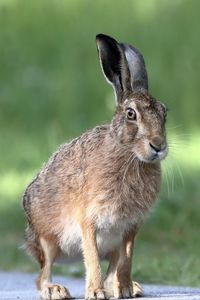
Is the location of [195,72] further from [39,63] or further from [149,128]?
[149,128]

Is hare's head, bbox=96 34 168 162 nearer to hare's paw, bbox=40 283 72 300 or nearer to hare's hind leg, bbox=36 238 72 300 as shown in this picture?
hare's hind leg, bbox=36 238 72 300

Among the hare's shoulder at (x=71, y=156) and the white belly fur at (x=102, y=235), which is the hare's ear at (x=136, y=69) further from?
the white belly fur at (x=102, y=235)

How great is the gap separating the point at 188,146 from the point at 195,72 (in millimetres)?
3182

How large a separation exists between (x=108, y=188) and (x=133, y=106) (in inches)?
19.7

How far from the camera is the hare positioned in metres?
7.73

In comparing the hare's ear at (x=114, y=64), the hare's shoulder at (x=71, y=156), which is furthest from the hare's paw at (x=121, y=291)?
the hare's ear at (x=114, y=64)

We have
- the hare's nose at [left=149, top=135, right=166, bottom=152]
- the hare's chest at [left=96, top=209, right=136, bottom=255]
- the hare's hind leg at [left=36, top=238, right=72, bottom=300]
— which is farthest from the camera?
the hare's hind leg at [left=36, top=238, right=72, bottom=300]

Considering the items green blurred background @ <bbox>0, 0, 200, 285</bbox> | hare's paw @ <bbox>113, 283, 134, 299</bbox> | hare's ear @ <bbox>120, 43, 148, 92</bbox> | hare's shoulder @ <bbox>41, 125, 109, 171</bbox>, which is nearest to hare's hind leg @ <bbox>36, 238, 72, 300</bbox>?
hare's paw @ <bbox>113, 283, 134, 299</bbox>

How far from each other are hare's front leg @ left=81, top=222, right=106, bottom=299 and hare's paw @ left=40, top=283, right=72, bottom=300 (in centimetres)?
35

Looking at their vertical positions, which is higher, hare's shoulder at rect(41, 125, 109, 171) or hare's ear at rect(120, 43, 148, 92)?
hare's ear at rect(120, 43, 148, 92)

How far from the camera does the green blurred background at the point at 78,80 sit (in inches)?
563

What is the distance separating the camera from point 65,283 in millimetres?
9922

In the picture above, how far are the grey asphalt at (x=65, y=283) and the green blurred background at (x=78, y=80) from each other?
2731 mm

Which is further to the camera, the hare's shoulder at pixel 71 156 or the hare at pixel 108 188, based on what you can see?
the hare's shoulder at pixel 71 156
